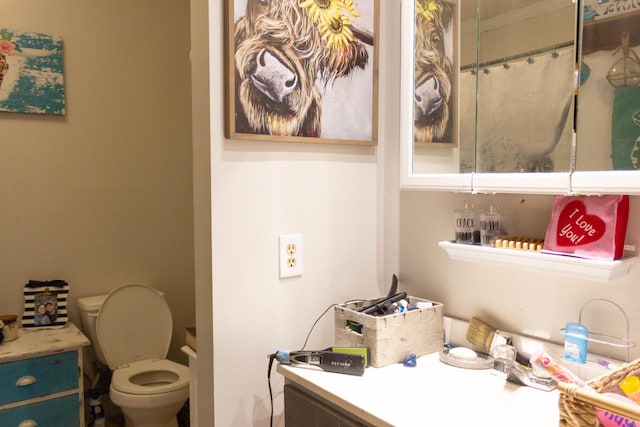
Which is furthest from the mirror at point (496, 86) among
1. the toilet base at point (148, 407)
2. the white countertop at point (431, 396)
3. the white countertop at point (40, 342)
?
the white countertop at point (40, 342)

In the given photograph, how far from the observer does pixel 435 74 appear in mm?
1343

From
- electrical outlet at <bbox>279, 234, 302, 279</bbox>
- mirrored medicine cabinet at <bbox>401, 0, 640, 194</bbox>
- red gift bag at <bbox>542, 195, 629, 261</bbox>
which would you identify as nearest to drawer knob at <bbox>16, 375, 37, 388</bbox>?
electrical outlet at <bbox>279, 234, 302, 279</bbox>

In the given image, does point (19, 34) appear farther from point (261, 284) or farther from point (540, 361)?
point (540, 361)

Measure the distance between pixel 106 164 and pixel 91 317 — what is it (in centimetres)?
76

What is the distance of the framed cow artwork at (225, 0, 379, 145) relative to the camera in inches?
48.1

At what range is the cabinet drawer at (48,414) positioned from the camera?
6.72 feet

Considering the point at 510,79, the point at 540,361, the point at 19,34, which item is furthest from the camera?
the point at 19,34

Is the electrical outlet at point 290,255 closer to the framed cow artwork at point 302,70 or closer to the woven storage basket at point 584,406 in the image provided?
the framed cow artwork at point 302,70

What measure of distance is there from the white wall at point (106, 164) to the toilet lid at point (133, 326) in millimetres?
174

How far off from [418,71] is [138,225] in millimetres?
1868

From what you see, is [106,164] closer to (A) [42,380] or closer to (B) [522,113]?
(A) [42,380]

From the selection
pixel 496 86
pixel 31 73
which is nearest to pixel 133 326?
pixel 31 73

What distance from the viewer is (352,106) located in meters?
1.45

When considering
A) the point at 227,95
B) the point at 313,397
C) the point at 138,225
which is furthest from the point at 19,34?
the point at 313,397
